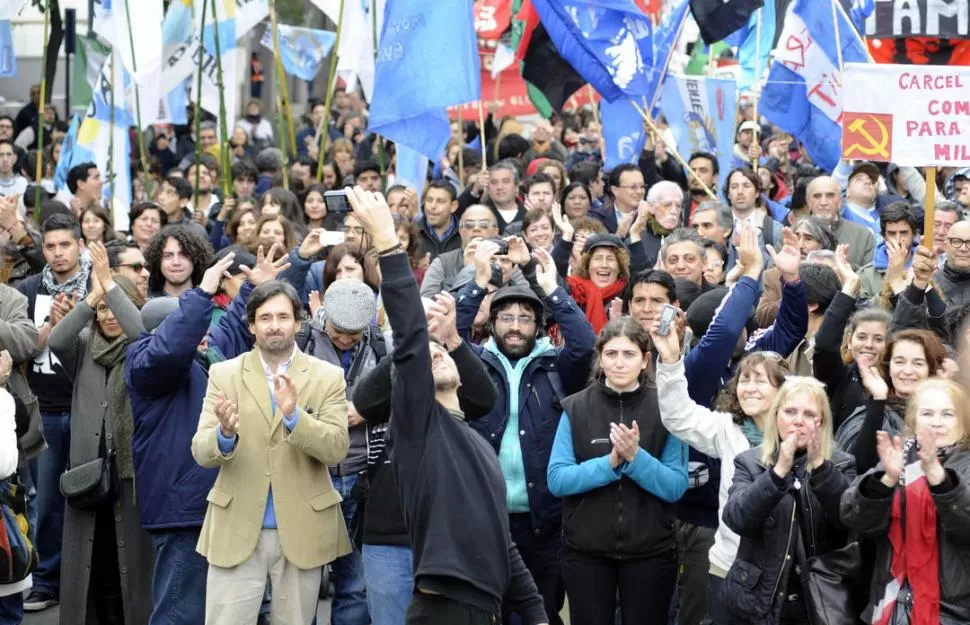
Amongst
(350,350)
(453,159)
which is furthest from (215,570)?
(453,159)

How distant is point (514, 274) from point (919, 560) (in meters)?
3.14

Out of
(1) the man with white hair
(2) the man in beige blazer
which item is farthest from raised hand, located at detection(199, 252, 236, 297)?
(1) the man with white hair

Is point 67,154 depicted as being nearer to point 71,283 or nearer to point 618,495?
point 71,283

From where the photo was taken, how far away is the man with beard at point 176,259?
866cm

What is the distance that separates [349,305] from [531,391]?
0.95 m

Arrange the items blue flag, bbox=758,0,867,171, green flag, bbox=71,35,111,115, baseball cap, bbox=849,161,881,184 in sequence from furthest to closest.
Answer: green flag, bbox=71,35,111,115 → blue flag, bbox=758,0,867,171 → baseball cap, bbox=849,161,881,184

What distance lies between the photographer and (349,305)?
25.2ft

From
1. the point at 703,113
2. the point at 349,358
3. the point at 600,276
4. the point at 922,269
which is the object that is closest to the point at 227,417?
the point at 349,358

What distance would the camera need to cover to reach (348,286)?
305 inches

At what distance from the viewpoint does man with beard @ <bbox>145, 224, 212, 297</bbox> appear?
8664 mm

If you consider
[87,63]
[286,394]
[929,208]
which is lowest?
[286,394]

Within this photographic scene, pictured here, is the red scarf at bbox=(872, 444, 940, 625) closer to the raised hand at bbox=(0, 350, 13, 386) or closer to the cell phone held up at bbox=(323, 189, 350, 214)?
the cell phone held up at bbox=(323, 189, 350, 214)

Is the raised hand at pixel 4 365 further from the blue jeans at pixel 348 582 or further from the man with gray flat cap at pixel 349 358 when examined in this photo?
the blue jeans at pixel 348 582

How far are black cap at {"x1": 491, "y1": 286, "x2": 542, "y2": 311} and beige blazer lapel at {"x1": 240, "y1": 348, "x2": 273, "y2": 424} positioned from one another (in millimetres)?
1272
